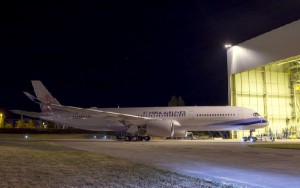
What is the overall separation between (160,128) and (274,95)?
20.7 metres

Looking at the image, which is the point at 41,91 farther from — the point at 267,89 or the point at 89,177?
the point at 89,177

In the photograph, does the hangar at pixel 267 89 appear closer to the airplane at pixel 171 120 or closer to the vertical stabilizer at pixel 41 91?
the airplane at pixel 171 120

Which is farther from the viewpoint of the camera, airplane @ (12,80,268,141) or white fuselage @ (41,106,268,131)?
white fuselage @ (41,106,268,131)

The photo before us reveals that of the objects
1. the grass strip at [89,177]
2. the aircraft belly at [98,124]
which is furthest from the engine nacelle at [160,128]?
the grass strip at [89,177]

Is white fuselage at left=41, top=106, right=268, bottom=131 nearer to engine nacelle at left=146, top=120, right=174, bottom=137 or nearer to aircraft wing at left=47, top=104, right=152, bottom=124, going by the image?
aircraft wing at left=47, top=104, right=152, bottom=124

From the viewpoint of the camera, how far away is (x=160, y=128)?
3356 centimetres

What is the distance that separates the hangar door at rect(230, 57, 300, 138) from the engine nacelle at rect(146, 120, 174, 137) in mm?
14621

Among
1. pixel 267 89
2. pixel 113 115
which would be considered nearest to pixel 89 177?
pixel 113 115

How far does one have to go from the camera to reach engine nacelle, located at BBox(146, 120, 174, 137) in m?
33.5

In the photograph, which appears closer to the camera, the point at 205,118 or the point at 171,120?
the point at 205,118

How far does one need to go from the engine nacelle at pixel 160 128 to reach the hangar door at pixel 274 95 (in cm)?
1462

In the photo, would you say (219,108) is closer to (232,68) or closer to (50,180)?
(232,68)

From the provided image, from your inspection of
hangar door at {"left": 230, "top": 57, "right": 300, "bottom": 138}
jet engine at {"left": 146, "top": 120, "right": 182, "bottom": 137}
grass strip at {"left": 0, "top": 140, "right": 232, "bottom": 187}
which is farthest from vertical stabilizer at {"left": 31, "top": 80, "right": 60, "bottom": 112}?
grass strip at {"left": 0, "top": 140, "right": 232, "bottom": 187}

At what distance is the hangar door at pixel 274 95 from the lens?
4531cm
